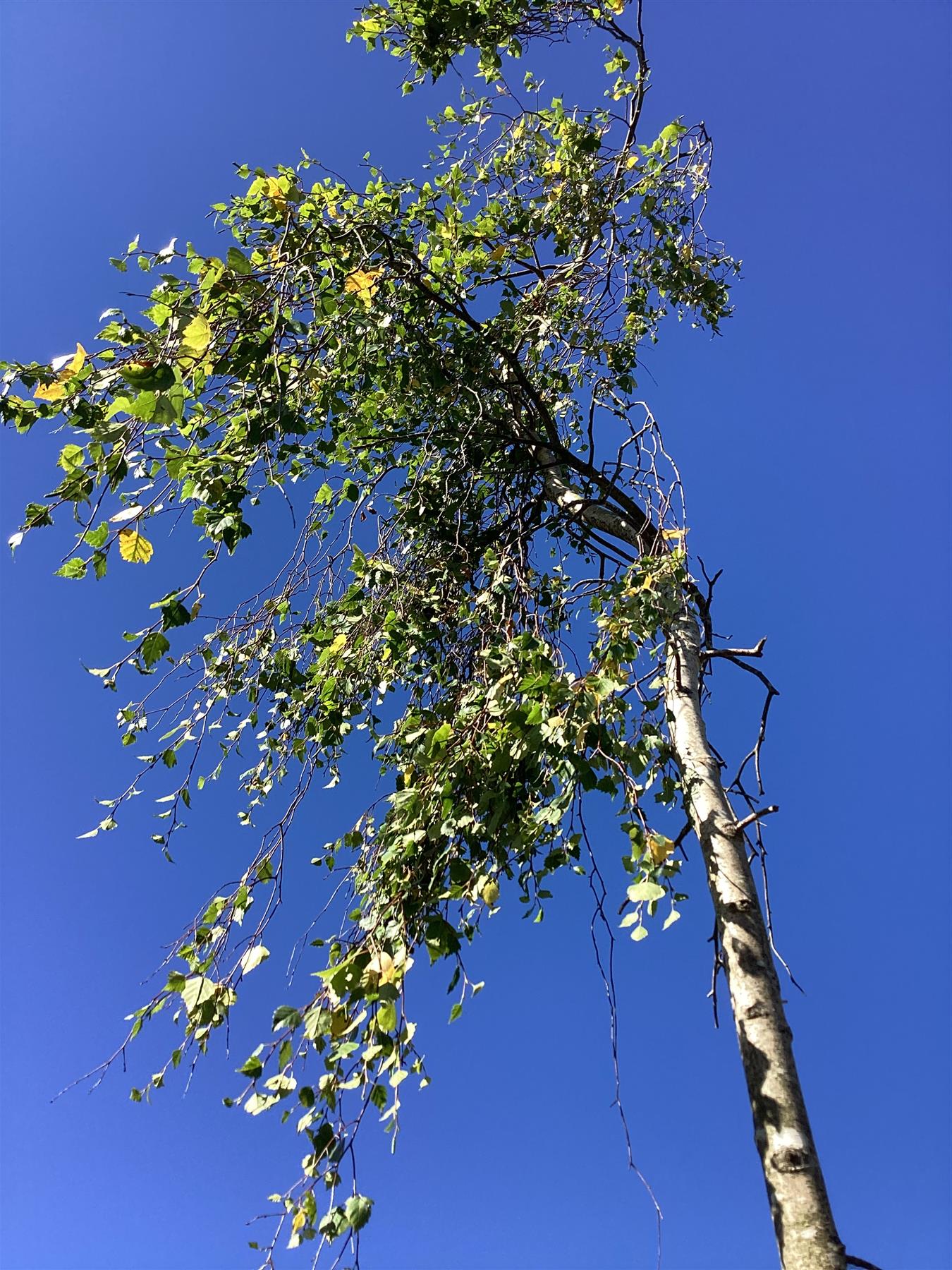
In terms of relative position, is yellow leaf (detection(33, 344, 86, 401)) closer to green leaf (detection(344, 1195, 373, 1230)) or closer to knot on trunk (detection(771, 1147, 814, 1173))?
green leaf (detection(344, 1195, 373, 1230))

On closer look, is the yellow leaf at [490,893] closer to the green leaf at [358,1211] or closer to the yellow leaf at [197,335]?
the green leaf at [358,1211]

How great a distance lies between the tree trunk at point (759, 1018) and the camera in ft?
5.91

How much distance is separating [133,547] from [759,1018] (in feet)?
6.90

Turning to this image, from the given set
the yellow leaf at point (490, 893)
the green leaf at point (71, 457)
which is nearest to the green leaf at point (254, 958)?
the yellow leaf at point (490, 893)

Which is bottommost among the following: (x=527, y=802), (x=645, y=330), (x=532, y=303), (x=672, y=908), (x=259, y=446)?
(x=672, y=908)

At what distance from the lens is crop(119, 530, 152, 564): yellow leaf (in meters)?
2.21

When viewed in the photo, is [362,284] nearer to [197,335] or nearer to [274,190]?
[274,190]

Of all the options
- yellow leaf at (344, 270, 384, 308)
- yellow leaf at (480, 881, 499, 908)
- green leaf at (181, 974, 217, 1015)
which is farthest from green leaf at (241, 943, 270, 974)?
yellow leaf at (344, 270, 384, 308)

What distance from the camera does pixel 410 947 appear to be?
2.41 m

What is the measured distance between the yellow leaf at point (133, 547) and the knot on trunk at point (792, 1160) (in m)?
2.19

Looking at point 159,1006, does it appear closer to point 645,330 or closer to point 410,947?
point 410,947

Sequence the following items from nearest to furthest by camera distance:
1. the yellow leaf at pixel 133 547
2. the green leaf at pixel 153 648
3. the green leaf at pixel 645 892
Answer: the green leaf at pixel 645 892, the yellow leaf at pixel 133 547, the green leaf at pixel 153 648

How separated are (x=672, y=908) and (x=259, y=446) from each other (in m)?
2.10

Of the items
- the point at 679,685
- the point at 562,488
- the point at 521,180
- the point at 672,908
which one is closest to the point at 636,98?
the point at 521,180
